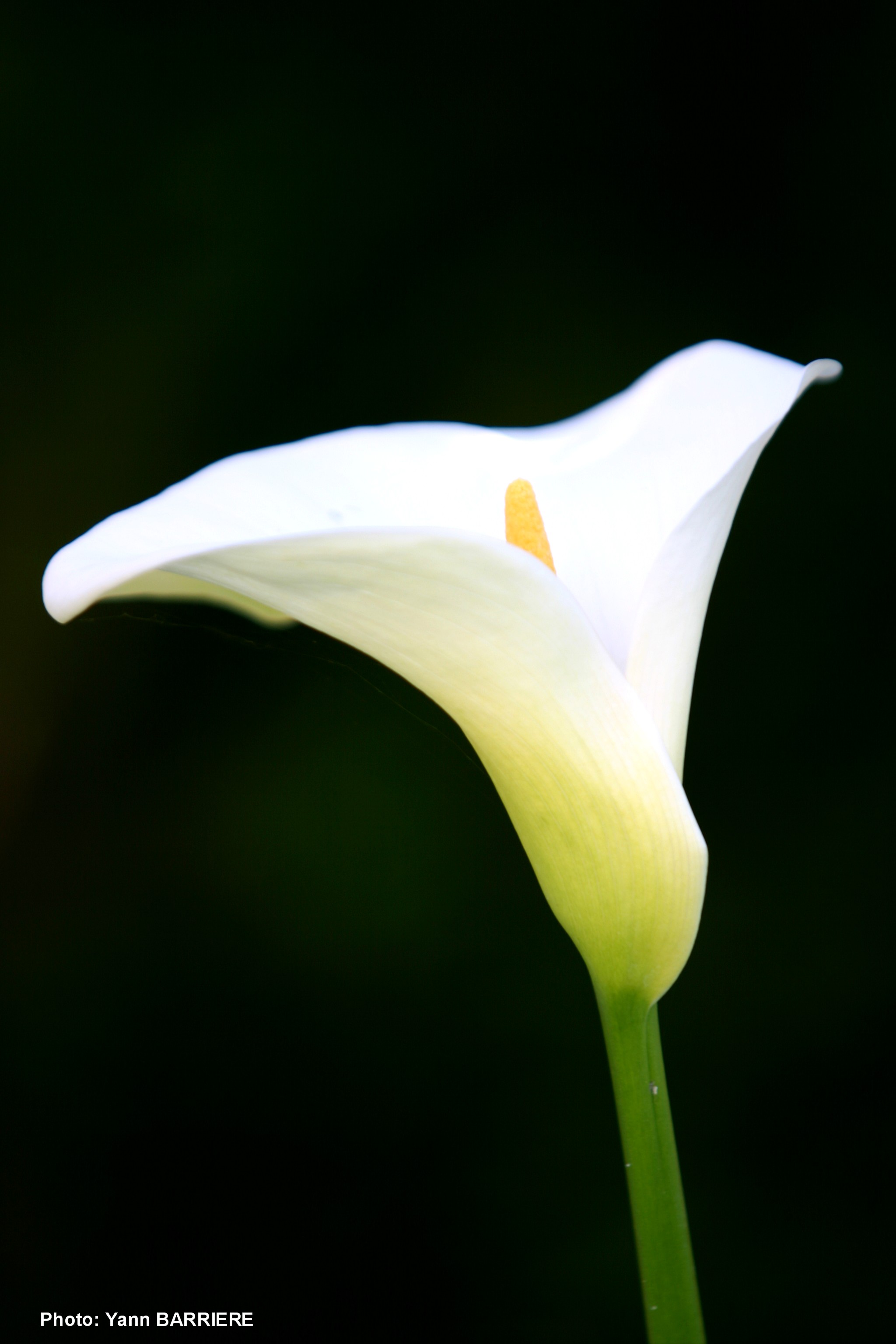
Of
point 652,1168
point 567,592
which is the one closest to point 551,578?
point 567,592

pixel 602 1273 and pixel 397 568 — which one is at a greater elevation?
pixel 397 568

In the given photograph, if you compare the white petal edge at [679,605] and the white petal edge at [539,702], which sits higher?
the white petal edge at [679,605]

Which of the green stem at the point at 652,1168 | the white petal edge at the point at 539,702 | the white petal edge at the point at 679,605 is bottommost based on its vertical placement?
the green stem at the point at 652,1168

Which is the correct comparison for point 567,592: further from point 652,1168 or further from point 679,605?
point 652,1168

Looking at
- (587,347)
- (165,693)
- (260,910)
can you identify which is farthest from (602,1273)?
(587,347)

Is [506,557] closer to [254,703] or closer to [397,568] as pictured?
[397,568]
